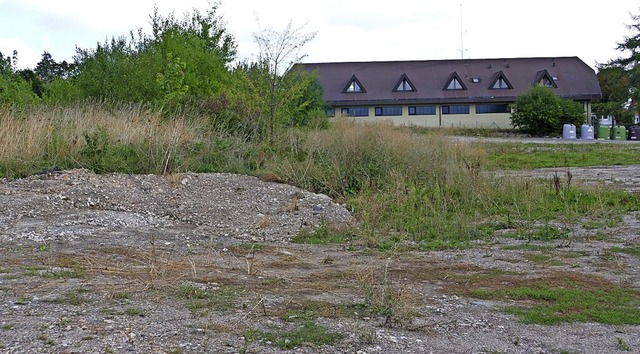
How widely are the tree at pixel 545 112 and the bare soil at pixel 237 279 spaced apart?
39350mm

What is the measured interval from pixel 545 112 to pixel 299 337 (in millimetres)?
47882

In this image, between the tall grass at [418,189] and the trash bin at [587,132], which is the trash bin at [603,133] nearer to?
the trash bin at [587,132]

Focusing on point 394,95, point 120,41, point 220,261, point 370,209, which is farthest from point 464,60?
point 220,261

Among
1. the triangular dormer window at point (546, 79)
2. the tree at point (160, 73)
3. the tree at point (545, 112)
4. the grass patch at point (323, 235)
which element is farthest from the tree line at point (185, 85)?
the triangular dormer window at point (546, 79)

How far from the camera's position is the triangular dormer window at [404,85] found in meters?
61.6

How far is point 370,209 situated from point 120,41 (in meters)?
25.6

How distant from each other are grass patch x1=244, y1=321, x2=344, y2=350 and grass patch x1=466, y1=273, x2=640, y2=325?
179cm

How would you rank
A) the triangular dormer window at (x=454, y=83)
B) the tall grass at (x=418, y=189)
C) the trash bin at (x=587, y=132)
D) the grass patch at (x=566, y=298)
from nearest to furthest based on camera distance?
1. the grass patch at (x=566, y=298)
2. the tall grass at (x=418, y=189)
3. the trash bin at (x=587, y=132)
4. the triangular dormer window at (x=454, y=83)

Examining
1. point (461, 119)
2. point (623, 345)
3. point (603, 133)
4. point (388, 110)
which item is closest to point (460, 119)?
point (461, 119)

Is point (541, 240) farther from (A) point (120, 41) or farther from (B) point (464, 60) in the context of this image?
(B) point (464, 60)

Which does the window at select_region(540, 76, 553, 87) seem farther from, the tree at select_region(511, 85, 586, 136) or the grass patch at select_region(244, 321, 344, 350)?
the grass patch at select_region(244, 321, 344, 350)

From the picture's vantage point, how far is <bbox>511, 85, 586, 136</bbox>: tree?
50500mm

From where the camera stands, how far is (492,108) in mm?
61938

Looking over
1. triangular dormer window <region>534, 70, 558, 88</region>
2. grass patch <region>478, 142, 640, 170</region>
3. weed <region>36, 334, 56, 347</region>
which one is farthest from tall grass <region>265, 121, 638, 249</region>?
triangular dormer window <region>534, 70, 558, 88</region>
